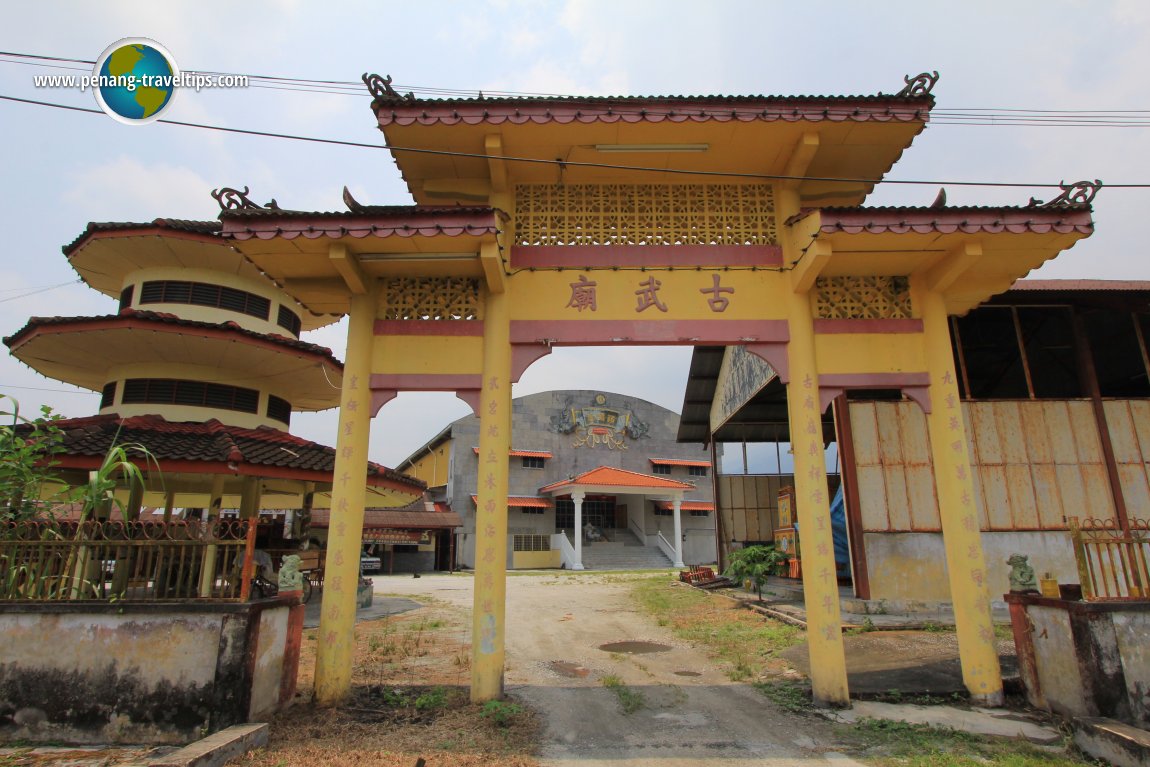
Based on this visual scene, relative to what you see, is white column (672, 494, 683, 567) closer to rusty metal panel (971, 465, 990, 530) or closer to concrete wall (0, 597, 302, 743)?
rusty metal panel (971, 465, 990, 530)

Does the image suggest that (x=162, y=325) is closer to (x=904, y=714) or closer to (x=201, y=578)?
(x=201, y=578)

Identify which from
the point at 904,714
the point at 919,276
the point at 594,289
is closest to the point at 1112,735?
the point at 904,714

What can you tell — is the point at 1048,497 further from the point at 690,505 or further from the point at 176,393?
the point at 690,505

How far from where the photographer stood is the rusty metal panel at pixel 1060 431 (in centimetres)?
1115

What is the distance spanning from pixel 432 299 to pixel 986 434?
1005 cm

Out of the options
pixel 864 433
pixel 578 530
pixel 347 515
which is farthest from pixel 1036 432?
pixel 578 530

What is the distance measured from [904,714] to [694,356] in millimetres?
13403

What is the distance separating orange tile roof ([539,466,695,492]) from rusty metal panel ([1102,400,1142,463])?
20402 mm

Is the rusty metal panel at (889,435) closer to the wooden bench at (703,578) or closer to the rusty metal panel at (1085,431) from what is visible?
the rusty metal panel at (1085,431)

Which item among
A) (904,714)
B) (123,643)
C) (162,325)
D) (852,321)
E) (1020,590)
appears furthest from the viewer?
(162,325)

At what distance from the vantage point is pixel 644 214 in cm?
743

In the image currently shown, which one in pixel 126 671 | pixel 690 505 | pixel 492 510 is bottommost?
pixel 126 671

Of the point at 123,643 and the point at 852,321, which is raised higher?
the point at 852,321

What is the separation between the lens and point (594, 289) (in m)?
7.07
